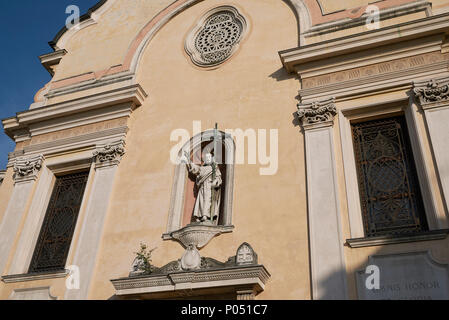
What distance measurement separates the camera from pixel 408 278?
678 centimetres

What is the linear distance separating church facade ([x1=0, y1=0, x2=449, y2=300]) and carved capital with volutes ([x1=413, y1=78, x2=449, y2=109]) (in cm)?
3

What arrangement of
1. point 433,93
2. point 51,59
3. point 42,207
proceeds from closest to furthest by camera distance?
point 433,93
point 42,207
point 51,59

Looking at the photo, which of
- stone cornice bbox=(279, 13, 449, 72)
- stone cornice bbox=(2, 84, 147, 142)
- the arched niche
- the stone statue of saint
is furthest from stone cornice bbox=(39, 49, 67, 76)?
stone cornice bbox=(279, 13, 449, 72)

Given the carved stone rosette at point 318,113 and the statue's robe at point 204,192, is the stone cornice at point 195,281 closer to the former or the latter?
the statue's robe at point 204,192

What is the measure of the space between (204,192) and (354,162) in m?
2.85

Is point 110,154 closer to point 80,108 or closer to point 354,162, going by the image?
point 80,108

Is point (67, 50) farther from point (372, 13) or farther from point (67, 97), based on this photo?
point (372, 13)

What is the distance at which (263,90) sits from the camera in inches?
391

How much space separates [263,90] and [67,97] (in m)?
5.49

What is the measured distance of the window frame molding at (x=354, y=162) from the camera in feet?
24.3

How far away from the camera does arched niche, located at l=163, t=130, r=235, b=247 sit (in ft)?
28.3

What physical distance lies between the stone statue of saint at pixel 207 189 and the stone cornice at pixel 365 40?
2.72m
